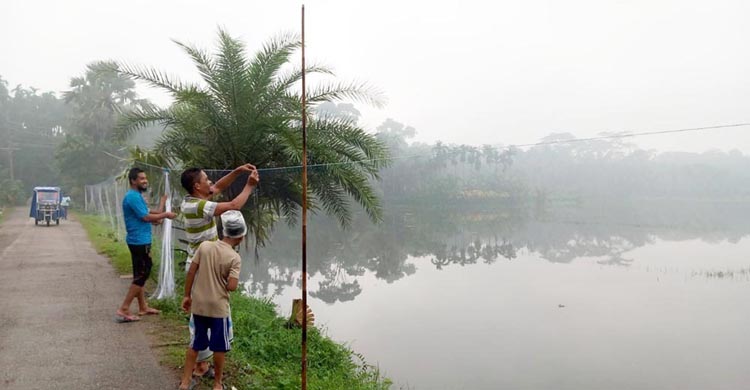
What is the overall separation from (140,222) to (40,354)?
1.49m

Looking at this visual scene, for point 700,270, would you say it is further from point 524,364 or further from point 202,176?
point 202,176

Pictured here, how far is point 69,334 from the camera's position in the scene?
5246mm

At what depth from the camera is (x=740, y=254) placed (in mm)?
20281

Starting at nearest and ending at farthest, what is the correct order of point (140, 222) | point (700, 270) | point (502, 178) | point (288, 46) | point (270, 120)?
point (140, 222), point (270, 120), point (288, 46), point (700, 270), point (502, 178)

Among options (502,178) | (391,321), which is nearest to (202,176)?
(391,321)

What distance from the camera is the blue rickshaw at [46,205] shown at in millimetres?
19781

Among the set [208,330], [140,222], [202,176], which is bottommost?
[208,330]

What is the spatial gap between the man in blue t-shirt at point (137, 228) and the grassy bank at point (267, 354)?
430 millimetres

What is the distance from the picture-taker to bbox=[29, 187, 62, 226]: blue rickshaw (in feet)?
64.9

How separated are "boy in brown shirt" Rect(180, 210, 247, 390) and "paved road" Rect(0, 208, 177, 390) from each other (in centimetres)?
81

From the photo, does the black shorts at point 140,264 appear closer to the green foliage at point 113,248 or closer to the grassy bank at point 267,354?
the grassy bank at point 267,354

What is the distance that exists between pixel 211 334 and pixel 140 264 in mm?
2398

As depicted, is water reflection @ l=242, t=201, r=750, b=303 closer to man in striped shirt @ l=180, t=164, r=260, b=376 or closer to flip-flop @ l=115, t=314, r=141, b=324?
flip-flop @ l=115, t=314, r=141, b=324

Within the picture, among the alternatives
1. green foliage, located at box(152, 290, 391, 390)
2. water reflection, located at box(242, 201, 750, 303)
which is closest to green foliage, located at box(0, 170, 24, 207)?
water reflection, located at box(242, 201, 750, 303)
